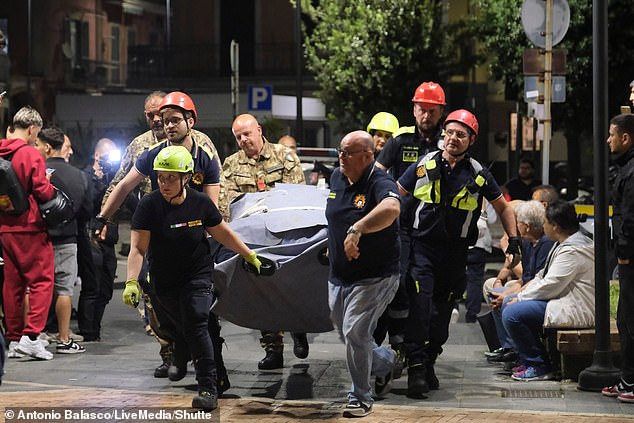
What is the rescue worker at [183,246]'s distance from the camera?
8484 mm

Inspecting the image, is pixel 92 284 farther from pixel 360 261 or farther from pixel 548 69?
pixel 548 69

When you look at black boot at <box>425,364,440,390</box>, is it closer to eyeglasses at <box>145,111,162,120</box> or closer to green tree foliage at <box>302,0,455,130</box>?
eyeglasses at <box>145,111,162,120</box>

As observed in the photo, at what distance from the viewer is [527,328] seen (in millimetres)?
9555

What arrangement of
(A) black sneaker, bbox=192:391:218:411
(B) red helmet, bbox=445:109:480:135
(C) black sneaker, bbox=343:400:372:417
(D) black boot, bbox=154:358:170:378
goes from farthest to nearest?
(D) black boot, bbox=154:358:170:378, (B) red helmet, bbox=445:109:480:135, (A) black sneaker, bbox=192:391:218:411, (C) black sneaker, bbox=343:400:372:417

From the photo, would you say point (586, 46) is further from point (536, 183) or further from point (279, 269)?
point (279, 269)

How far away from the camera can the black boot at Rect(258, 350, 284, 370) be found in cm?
1028

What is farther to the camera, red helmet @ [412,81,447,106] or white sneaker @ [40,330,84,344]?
white sneaker @ [40,330,84,344]

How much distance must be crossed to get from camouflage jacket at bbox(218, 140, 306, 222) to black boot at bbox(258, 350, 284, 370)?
1.38 metres

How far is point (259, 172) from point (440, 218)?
218 cm

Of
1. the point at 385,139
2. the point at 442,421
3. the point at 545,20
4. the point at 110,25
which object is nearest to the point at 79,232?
the point at 385,139

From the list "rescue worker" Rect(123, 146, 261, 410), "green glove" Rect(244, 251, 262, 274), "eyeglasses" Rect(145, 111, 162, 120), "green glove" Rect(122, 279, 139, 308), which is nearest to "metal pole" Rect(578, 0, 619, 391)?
"green glove" Rect(244, 251, 262, 274)

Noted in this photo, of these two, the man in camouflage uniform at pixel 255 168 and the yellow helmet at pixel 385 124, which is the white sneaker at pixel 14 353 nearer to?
the man in camouflage uniform at pixel 255 168

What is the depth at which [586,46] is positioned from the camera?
24906 millimetres

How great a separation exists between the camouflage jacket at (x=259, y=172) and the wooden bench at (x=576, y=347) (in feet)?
9.11
